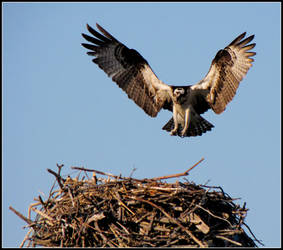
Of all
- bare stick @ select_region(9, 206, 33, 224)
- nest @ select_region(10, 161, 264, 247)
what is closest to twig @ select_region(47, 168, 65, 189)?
nest @ select_region(10, 161, 264, 247)

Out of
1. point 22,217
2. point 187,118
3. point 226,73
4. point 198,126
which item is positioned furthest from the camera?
point 198,126

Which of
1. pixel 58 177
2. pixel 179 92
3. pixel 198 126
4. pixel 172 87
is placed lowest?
pixel 58 177

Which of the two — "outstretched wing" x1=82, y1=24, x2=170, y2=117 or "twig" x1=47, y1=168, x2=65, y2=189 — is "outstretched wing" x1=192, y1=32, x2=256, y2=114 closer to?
"outstretched wing" x1=82, y1=24, x2=170, y2=117

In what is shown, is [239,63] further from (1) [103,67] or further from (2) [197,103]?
(1) [103,67]

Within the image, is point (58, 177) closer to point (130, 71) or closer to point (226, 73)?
point (130, 71)

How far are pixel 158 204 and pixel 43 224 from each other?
4.92 feet

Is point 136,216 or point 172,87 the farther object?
point 172,87

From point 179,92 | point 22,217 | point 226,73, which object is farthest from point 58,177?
point 226,73

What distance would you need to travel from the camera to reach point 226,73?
8461 mm

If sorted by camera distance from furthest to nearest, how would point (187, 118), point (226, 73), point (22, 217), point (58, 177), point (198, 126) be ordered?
point (198, 126) < point (187, 118) < point (226, 73) < point (58, 177) < point (22, 217)

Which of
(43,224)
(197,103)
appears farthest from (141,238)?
(197,103)

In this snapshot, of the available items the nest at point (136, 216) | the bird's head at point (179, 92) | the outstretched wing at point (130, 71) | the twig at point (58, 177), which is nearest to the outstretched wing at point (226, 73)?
the bird's head at point (179, 92)

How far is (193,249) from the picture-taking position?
5160 millimetres

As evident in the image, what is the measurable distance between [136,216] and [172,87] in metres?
3.63
